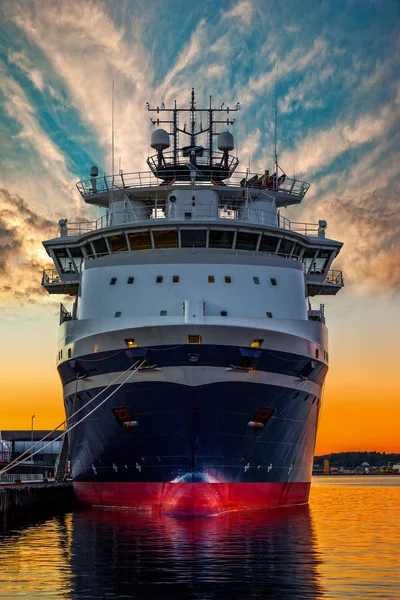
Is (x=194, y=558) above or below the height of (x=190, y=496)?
below

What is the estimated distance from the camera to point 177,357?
85.1 ft

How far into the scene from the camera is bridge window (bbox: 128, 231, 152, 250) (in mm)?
33312

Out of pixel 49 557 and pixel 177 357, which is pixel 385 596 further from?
pixel 177 357

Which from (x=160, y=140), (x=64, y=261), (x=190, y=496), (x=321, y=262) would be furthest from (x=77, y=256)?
(x=190, y=496)

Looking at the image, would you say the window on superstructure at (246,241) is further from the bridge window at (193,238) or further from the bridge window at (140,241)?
the bridge window at (140,241)

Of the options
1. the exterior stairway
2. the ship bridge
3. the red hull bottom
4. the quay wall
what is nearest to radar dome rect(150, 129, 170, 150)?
the ship bridge

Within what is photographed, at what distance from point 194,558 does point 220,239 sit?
17.8 metres

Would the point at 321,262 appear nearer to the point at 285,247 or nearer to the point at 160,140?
the point at 285,247

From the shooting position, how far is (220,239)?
3303 cm

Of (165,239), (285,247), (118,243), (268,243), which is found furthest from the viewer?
(285,247)

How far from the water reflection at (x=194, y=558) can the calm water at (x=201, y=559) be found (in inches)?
0.7

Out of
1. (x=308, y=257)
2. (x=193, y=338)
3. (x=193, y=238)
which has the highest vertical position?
(x=308, y=257)

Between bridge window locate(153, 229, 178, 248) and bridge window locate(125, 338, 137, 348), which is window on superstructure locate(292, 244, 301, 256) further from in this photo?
bridge window locate(125, 338, 137, 348)

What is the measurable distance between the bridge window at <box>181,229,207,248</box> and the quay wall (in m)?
11.1
